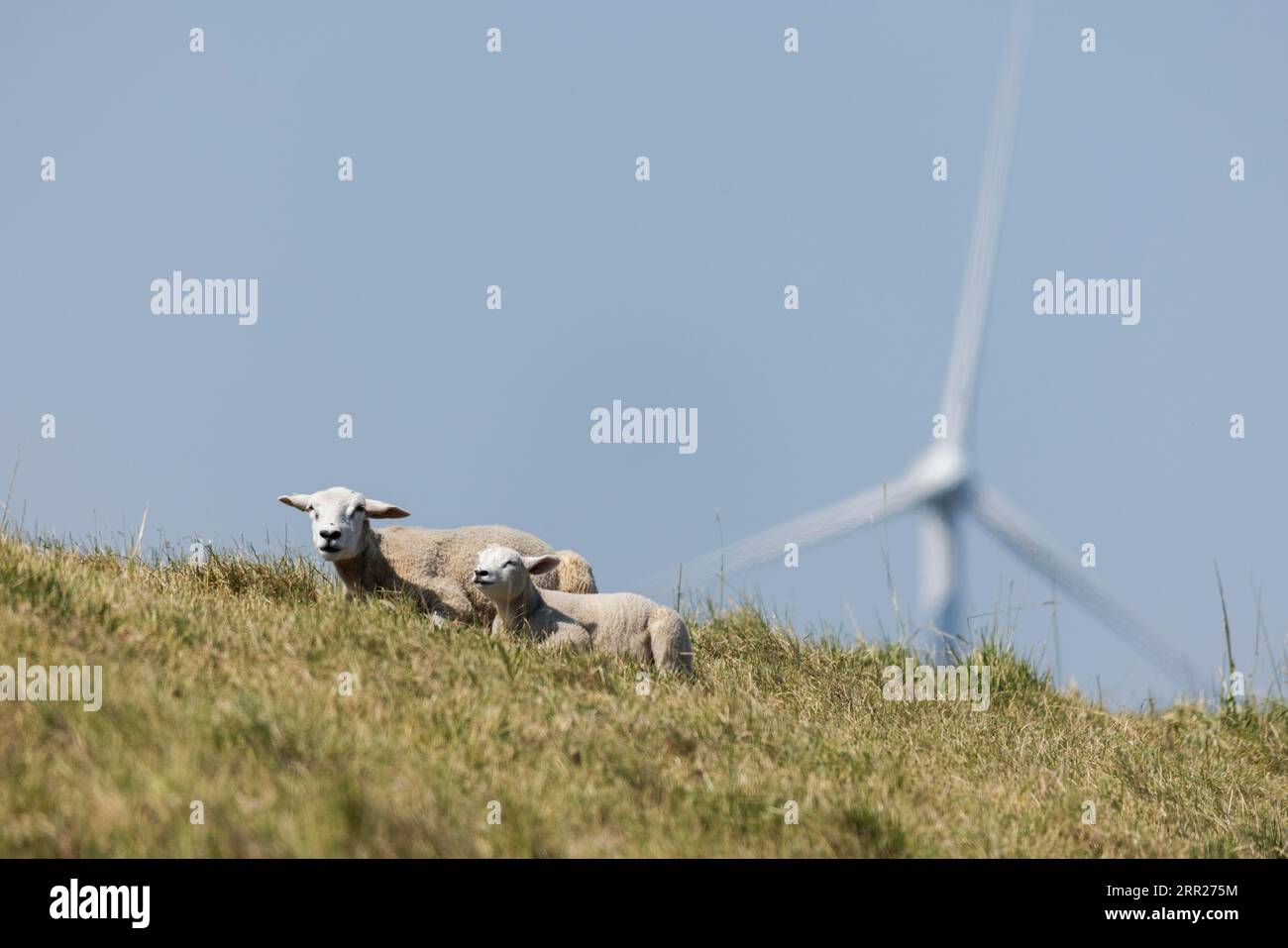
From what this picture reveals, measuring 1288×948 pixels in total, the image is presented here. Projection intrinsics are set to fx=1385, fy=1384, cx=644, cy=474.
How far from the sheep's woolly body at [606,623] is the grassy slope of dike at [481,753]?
486 mm

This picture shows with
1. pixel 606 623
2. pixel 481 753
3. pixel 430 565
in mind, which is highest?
pixel 430 565

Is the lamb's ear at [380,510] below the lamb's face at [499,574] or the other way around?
the other way around

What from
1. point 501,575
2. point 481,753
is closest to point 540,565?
point 501,575

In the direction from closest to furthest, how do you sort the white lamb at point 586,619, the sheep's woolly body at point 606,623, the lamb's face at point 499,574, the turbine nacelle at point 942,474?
1. the lamb's face at point 499,574
2. the white lamb at point 586,619
3. the sheep's woolly body at point 606,623
4. the turbine nacelle at point 942,474

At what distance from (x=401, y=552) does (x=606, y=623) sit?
2176 millimetres

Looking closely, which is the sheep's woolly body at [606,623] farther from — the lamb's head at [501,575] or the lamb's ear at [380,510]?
the lamb's ear at [380,510]

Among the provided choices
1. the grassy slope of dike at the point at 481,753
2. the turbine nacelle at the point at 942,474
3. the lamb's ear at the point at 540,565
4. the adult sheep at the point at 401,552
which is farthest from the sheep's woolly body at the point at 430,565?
the turbine nacelle at the point at 942,474

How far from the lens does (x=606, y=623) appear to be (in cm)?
1299

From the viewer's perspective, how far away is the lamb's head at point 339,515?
12.5 m

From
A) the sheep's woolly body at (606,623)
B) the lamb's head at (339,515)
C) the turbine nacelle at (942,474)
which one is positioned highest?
the turbine nacelle at (942,474)

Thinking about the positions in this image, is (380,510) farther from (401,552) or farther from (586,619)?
(586,619)

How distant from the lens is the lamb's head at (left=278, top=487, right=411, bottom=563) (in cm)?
1248
